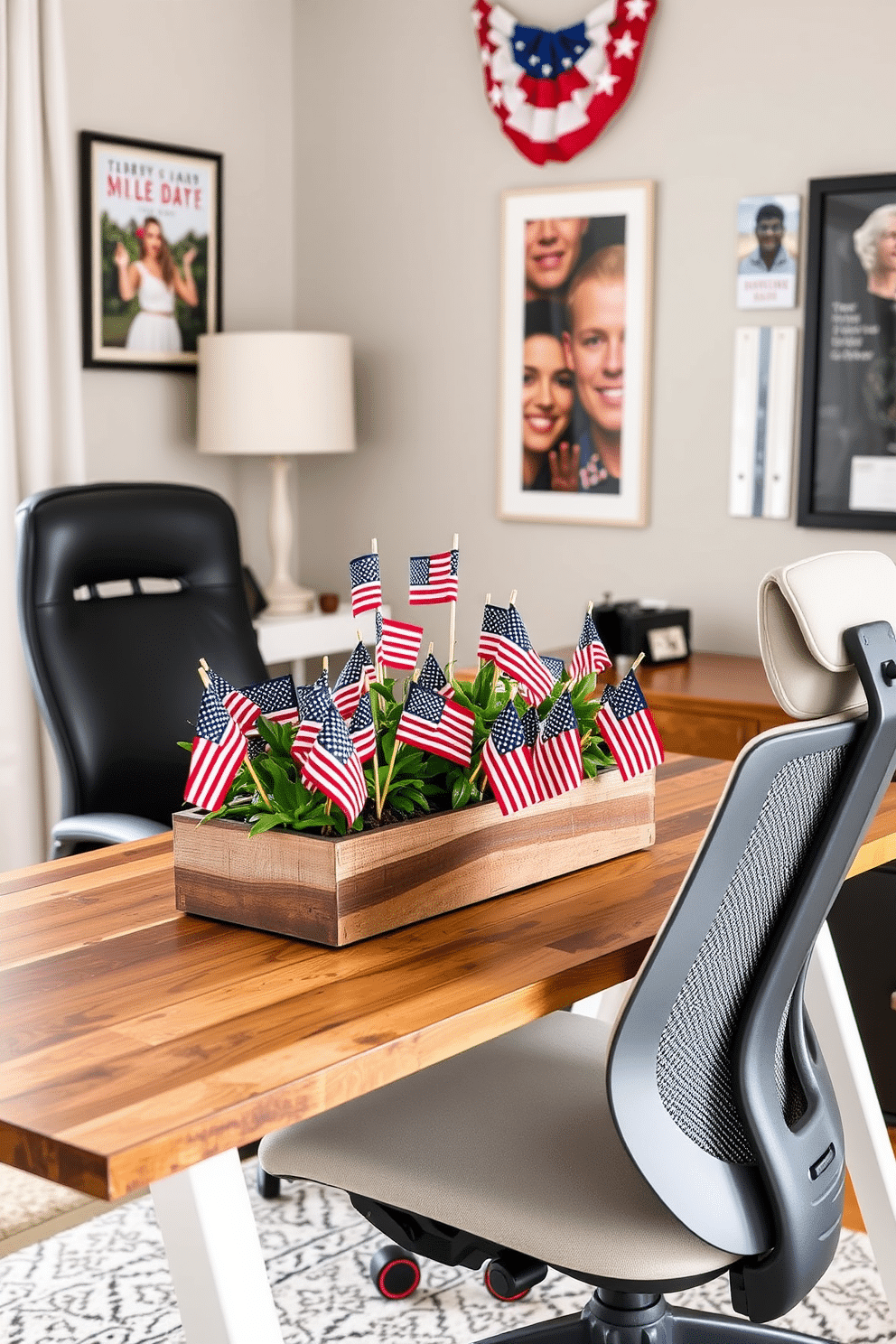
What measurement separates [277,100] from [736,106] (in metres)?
1.33

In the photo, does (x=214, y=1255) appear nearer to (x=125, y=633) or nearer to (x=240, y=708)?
(x=240, y=708)

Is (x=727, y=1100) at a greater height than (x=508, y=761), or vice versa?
(x=508, y=761)

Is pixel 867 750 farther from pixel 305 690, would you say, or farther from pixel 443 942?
pixel 305 690

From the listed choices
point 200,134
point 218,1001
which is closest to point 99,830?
point 218,1001

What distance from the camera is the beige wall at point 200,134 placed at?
3.61 m

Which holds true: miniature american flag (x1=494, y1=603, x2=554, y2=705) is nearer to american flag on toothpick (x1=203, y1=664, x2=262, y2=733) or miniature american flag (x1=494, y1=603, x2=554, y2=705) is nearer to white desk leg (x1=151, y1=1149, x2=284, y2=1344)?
american flag on toothpick (x1=203, y1=664, x2=262, y2=733)

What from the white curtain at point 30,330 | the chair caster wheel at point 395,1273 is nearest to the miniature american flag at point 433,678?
the chair caster wheel at point 395,1273

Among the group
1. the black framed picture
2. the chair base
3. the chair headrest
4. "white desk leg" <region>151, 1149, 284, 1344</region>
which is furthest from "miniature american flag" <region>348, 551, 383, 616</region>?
the black framed picture

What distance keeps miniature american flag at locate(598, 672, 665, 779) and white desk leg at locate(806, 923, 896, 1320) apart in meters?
0.45

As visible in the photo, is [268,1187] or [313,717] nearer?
[313,717]

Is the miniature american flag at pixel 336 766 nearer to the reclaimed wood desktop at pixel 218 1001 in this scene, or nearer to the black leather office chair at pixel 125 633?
the reclaimed wood desktop at pixel 218 1001

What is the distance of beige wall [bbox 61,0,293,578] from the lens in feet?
11.8

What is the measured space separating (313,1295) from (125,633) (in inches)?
41.6

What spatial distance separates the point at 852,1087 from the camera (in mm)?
1934
